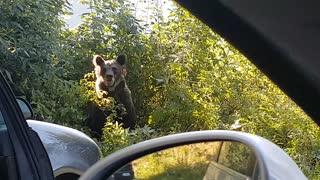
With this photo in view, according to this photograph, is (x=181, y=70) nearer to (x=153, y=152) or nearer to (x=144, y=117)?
(x=144, y=117)

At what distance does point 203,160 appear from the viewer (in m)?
2.21

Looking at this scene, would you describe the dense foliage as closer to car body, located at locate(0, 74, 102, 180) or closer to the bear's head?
the bear's head

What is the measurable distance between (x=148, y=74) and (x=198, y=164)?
765 centimetres

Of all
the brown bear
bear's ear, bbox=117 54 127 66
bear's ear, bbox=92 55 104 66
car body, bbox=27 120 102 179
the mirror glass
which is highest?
bear's ear, bbox=117 54 127 66

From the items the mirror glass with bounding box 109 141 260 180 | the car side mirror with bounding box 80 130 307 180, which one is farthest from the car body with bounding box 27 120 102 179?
the mirror glass with bounding box 109 141 260 180

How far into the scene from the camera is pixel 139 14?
10289 millimetres

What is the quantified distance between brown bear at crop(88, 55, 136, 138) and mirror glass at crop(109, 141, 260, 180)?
6526mm

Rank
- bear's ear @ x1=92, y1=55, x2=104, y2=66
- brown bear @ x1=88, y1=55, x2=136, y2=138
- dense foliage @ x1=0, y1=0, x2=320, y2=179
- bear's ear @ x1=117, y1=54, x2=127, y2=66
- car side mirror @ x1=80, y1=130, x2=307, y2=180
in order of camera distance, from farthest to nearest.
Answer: bear's ear @ x1=117, y1=54, x2=127, y2=66, bear's ear @ x1=92, y1=55, x2=104, y2=66, brown bear @ x1=88, y1=55, x2=136, y2=138, dense foliage @ x1=0, y1=0, x2=320, y2=179, car side mirror @ x1=80, y1=130, x2=307, y2=180

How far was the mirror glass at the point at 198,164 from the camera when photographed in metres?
2.08

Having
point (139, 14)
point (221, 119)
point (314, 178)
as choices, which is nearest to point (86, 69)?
point (139, 14)

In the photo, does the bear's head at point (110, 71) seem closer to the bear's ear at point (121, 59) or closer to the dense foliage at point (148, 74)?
the bear's ear at point (121, 59)

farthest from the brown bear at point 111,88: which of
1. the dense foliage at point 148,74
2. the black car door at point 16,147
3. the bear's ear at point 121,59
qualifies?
the black car door at point 16,147

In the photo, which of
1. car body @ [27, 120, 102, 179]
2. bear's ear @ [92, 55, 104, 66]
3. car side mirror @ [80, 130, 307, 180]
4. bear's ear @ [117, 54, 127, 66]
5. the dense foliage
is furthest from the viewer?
bear's ear @ [117, 54, 127, 66]

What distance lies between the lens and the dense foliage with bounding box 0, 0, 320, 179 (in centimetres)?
720
